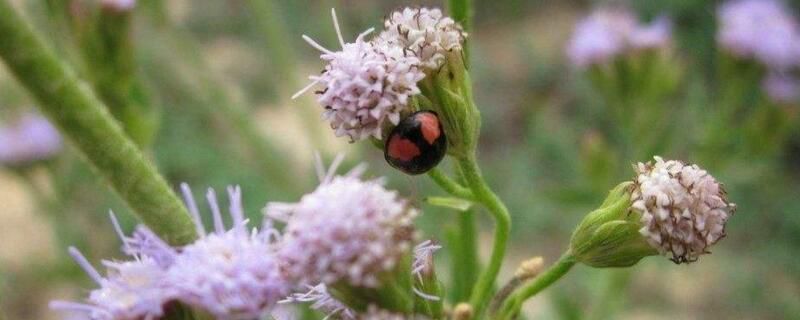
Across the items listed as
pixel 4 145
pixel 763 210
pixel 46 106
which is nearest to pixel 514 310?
pixel 46 106

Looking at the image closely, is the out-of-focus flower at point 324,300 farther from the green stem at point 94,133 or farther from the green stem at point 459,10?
the green stem at point 459,10

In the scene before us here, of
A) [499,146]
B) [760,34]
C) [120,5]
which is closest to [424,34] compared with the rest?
[120,5]

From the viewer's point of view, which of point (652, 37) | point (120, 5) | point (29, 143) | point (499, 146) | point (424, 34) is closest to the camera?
point (424, 34)

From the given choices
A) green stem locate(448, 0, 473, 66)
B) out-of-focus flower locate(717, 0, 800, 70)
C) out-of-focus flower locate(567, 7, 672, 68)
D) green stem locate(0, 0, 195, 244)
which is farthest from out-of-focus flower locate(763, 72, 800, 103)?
green stem locate(0, 0, 195, 244)

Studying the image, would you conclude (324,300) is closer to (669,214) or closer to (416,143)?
(416,143)

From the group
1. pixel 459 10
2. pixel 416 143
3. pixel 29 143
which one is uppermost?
pixel 29 143

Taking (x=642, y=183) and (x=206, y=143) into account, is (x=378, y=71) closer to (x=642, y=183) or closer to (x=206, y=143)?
(x=642, y=183)

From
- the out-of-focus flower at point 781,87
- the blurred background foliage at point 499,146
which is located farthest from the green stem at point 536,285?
the out-of-focus flower at point 781,87
